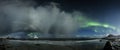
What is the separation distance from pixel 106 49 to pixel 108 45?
7.83ft

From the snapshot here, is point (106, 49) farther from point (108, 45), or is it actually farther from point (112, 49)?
point (112, 49)

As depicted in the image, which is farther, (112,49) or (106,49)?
(106,49)

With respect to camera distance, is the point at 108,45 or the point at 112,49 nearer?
the point at 112,49

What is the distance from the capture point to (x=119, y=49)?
75750 millimetres

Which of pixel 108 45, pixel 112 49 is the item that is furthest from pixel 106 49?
pixel 112 49

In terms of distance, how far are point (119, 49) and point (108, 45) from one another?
4.29 meters

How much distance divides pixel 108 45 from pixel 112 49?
667cm

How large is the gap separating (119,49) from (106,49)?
488cm

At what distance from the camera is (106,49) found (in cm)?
7788

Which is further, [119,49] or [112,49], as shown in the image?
[119,49]

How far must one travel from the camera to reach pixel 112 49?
2741 inches
